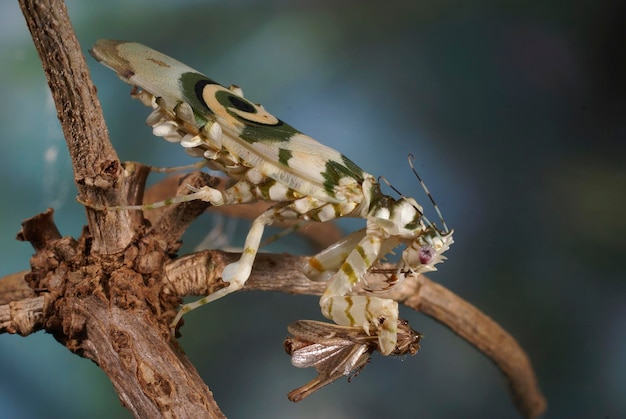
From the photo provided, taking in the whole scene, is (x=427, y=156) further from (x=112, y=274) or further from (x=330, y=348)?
(x=112, y=274)

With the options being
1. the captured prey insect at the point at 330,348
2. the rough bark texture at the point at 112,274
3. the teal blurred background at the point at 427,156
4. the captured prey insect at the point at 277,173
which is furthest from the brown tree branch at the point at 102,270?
the teal blurred background at the point at 427,156

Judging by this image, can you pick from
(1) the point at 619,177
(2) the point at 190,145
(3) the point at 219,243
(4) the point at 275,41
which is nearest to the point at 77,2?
(4) the point at 275,41

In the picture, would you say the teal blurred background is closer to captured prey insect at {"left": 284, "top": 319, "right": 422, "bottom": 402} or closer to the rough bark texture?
the rough bark texture

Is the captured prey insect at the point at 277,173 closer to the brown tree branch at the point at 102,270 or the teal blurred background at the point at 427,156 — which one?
the brown tree branch at the point at 102,270

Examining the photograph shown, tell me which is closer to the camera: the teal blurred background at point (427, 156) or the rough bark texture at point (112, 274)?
the rough bark texture at point (112, 274)

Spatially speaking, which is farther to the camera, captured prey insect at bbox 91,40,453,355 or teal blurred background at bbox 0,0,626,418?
teal blurred background at bbox 0,0,626,418

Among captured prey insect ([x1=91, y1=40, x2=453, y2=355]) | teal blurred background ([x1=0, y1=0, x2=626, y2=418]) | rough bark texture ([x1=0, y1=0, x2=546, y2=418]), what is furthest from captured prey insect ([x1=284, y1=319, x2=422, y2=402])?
teal blurred background ([x1=0, y1=0, x2=626, y2=418])

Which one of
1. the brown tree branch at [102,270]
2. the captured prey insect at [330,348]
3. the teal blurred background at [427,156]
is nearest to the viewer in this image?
the brown tree branch at [102,270]

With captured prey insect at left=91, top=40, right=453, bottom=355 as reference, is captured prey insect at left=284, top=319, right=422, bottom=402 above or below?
below
